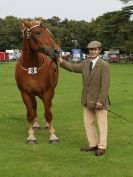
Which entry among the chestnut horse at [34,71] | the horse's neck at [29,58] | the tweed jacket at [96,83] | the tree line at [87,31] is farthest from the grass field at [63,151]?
the tree line at [87,31]

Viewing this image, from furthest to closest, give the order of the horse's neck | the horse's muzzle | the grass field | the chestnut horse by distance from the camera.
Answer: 1. the horse's neck
2. the chestnut horse
3. the horse's muzzle
4. the grass field

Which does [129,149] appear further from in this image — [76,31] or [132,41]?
[76,31]

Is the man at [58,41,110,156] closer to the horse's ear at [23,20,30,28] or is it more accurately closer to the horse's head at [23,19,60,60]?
the horse's head at [23,19,60,60]

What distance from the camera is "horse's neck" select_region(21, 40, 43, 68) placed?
1074 cm

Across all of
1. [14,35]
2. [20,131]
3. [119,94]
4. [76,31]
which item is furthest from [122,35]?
[20,131]

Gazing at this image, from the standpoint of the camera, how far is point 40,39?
10164 mm

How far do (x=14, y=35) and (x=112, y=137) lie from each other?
389 ft

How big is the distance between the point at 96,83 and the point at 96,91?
16 centimetres

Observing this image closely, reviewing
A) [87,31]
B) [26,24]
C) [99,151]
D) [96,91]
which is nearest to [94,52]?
[96,91]

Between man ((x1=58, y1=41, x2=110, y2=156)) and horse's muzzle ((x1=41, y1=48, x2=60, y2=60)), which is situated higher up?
horse's muzzle ((x1=41, y1=48, x2=60, y2=60))

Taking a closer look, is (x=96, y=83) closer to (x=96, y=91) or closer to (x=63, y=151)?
(x=96, y=91)

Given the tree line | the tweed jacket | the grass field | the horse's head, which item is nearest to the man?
the tweed jacket

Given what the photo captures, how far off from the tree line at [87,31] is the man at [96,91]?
5353 centimetres

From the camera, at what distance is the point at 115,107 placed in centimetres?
1717
